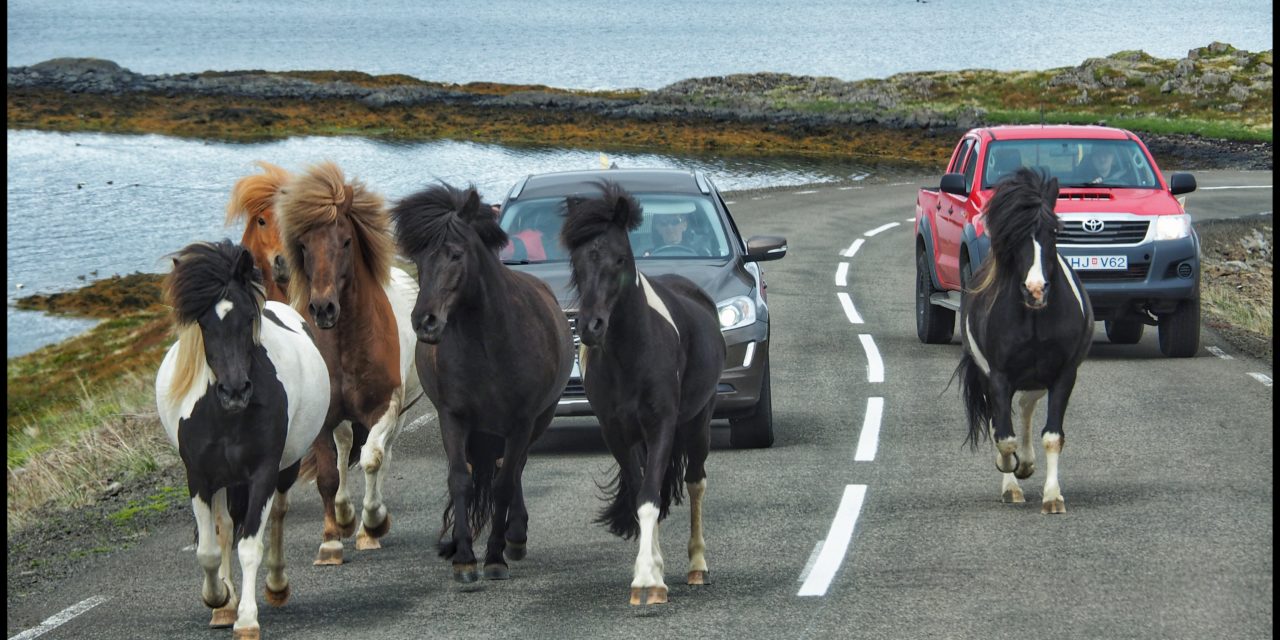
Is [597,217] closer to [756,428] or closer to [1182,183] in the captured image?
[756,428]

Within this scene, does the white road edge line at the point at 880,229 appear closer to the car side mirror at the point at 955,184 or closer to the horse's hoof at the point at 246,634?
the car side mirror at the point at 955,184

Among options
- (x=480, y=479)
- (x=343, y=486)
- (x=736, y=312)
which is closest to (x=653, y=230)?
(x=736, y=312)

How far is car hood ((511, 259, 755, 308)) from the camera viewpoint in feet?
40.1

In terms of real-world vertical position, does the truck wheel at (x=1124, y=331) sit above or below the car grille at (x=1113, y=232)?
below

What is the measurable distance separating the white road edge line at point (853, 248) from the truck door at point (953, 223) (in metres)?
9.73

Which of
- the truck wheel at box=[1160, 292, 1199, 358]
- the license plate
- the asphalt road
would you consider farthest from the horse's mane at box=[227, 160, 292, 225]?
the truck wheel at box=[1160, 292, 1199, 358]

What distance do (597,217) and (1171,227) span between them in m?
10.2

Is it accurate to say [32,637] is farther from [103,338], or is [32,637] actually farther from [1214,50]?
[1214,50]

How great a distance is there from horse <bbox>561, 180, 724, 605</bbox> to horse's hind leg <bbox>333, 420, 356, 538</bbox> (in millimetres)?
1591

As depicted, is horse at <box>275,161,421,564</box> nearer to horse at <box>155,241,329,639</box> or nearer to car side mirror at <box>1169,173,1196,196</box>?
horse at <box>155,241,329,639</box>

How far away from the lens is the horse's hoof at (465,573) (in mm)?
8438

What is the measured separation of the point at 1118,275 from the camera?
1647cm

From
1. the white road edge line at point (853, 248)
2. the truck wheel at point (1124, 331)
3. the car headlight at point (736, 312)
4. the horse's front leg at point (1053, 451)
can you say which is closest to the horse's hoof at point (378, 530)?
the car headlight at point (736, 312)

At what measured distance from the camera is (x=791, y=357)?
1750 centimetres
